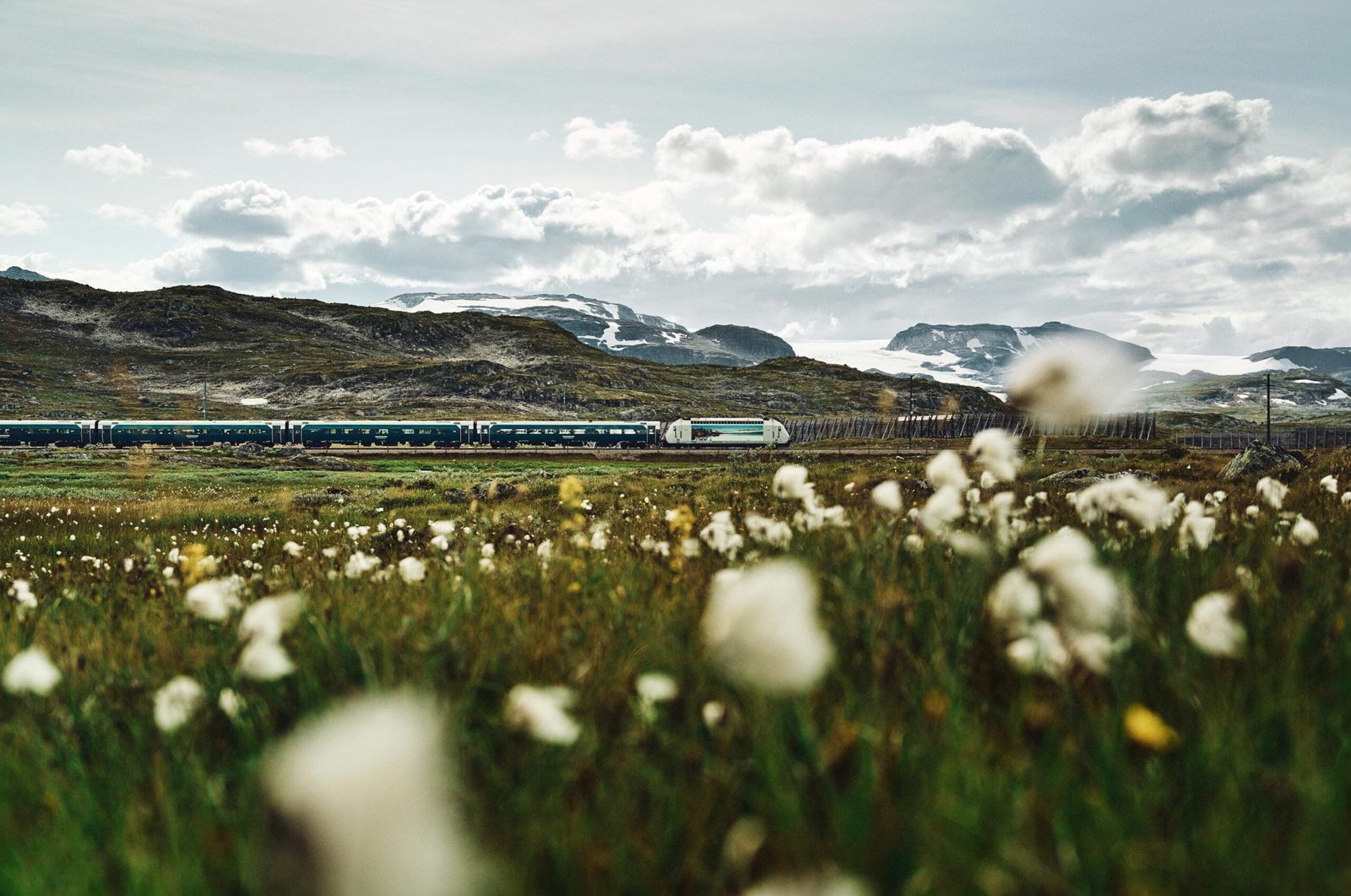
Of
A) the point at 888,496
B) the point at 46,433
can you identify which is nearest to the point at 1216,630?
the point at 888,496

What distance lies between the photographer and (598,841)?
1855 mm

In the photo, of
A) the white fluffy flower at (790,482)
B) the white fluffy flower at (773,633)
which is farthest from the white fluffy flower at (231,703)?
the white fluffy flower at (790,482)

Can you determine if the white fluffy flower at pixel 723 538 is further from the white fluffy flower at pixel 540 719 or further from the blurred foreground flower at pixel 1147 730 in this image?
the blurred foreground flower at pixel 1147 730

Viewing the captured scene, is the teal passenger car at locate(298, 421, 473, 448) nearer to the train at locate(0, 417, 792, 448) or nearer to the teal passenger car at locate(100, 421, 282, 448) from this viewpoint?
the train at locate(0, 417, 792, 448)

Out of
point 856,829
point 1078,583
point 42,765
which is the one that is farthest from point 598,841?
point 42,765

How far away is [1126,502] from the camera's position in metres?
3.77

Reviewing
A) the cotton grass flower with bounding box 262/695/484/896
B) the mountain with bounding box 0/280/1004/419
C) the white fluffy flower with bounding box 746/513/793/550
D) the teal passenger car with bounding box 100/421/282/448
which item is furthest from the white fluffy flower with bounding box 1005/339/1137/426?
the mountain with bounding box 0/280/1004/419

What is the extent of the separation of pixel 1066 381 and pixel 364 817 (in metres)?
3.53

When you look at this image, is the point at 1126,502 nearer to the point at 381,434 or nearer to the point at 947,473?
the point at 947,473

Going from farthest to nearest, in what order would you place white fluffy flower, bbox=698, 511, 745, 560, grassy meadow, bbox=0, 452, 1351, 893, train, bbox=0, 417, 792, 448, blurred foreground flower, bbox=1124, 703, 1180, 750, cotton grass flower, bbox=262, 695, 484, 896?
train, bbox=0, 417, 792, 448 < white fluffy flower, bbox=698, 511, 745, 560 < blurred foreground flower, bbox=1124, 703, 1180, 750 < grassy meadow, bbox=0, 452, 1351, 893 < cotton grass flower, bbox=262, 695, 484, 896

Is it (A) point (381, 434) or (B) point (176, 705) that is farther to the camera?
(A) point (381, 434)

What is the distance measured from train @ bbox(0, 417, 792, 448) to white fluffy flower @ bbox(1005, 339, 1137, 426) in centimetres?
7544

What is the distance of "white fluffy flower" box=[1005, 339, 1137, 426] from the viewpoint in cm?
366

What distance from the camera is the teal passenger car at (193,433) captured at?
8069cm
